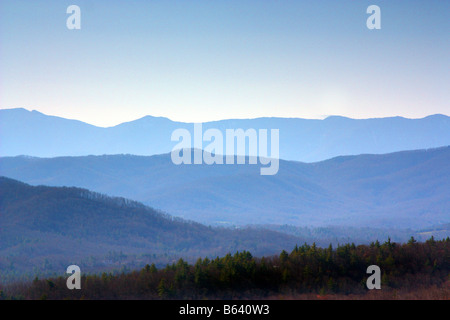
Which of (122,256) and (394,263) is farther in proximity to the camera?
(122,256)

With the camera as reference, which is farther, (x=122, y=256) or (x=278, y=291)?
(x=122, y=256)
